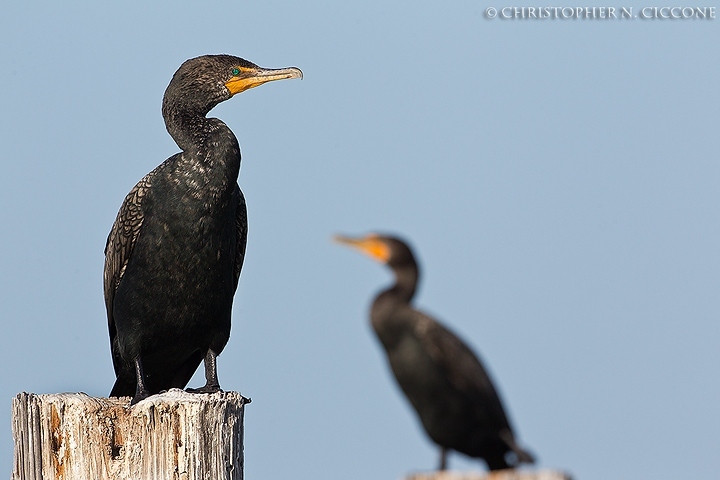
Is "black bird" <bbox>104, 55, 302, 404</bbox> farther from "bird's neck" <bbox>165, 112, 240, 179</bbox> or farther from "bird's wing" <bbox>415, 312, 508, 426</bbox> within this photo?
"bird's wing" <bbox>415, 312, 508, 426</bbox>

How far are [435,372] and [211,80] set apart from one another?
4.49 meters

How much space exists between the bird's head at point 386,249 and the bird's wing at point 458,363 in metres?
0.22

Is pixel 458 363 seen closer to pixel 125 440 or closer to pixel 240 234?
pixel 125 440

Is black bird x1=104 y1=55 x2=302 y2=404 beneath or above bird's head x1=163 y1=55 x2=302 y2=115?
beneath

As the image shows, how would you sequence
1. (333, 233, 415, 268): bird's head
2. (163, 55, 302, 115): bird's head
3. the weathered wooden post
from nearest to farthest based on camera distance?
(333, 233, 415, 268): bird's head
the weathered wooden post
(163, 55, 302, 115): bird's head

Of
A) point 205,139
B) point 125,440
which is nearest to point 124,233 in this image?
point 205,139

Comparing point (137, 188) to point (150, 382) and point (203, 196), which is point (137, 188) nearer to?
point (203, 196)

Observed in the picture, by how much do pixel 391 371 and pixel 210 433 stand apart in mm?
2086

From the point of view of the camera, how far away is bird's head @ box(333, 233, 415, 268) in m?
4.19

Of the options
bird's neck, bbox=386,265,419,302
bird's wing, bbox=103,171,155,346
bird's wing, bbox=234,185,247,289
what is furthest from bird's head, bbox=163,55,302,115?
bird's neck, bbox=386,265,419,302

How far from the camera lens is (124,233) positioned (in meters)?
8.07

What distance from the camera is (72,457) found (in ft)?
20.2

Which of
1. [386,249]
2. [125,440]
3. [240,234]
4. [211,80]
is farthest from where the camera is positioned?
[240,234]

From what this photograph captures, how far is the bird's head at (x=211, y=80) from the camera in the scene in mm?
8297
